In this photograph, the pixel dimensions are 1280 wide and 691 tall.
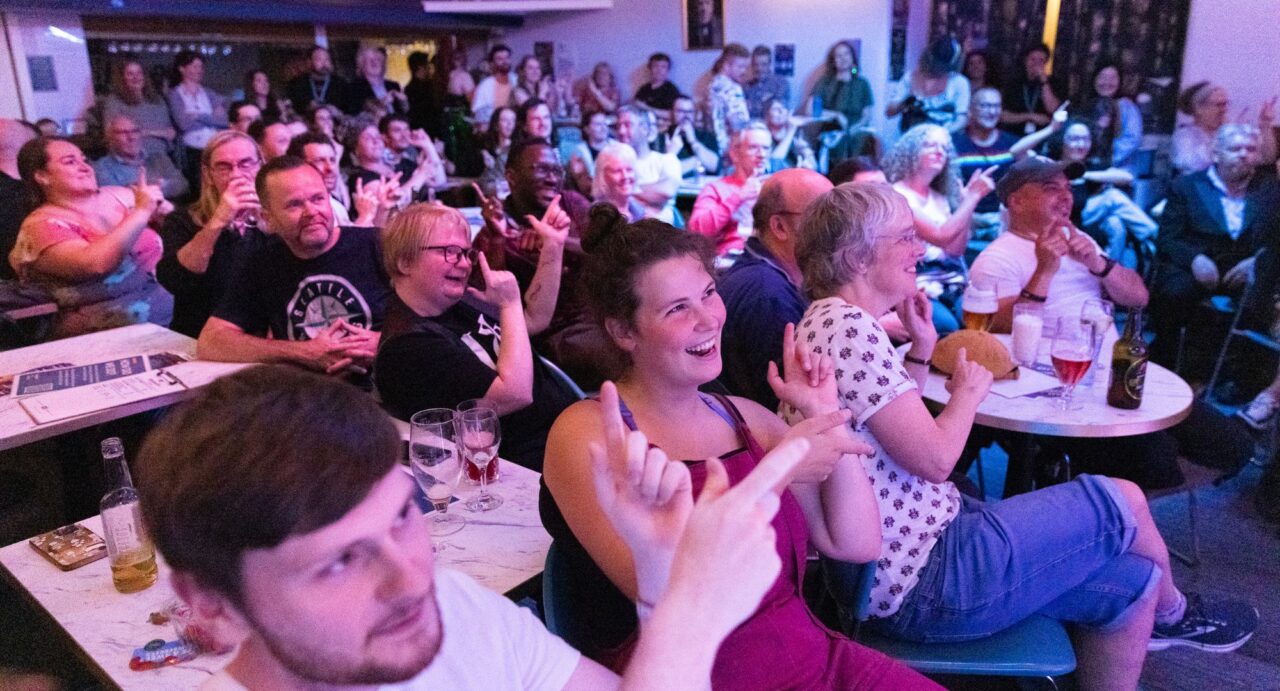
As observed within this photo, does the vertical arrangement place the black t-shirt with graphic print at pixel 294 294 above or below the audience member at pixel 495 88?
below

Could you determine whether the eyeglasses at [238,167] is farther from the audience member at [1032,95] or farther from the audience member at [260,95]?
the audience member at [1032,95]

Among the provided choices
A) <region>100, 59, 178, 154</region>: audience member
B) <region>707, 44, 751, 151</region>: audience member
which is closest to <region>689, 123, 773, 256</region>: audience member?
<region>707, 44, 751, 151</region>: audience member

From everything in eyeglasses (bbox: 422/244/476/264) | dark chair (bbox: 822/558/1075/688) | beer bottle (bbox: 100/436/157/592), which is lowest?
dark chair (bbox: 822/558/1075/688)

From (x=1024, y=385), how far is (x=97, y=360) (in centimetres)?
271

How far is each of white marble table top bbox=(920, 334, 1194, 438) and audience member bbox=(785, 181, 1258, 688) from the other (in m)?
0.18

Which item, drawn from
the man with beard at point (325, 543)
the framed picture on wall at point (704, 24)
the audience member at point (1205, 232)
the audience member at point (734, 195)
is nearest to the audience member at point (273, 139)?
the audience member at point (734, 195)

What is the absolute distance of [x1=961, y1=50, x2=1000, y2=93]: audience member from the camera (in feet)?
26.8

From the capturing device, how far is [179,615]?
1296 millimetres

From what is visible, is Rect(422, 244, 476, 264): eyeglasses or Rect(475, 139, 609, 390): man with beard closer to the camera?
Rect(422, 244, 476, 264): eyeglasses

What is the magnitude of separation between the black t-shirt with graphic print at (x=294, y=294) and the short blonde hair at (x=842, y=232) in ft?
4.94

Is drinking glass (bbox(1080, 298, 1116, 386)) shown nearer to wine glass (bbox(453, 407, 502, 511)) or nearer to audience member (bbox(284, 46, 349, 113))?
wine glass (bbox(453, 407, 502, 511))

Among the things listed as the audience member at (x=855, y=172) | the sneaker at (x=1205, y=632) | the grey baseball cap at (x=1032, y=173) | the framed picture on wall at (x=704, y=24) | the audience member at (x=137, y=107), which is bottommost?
the sneaker at (x=1205, y=632)

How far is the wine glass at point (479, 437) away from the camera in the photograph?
1759 millimetres

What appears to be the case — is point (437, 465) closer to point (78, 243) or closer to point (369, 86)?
point (78, 243)
